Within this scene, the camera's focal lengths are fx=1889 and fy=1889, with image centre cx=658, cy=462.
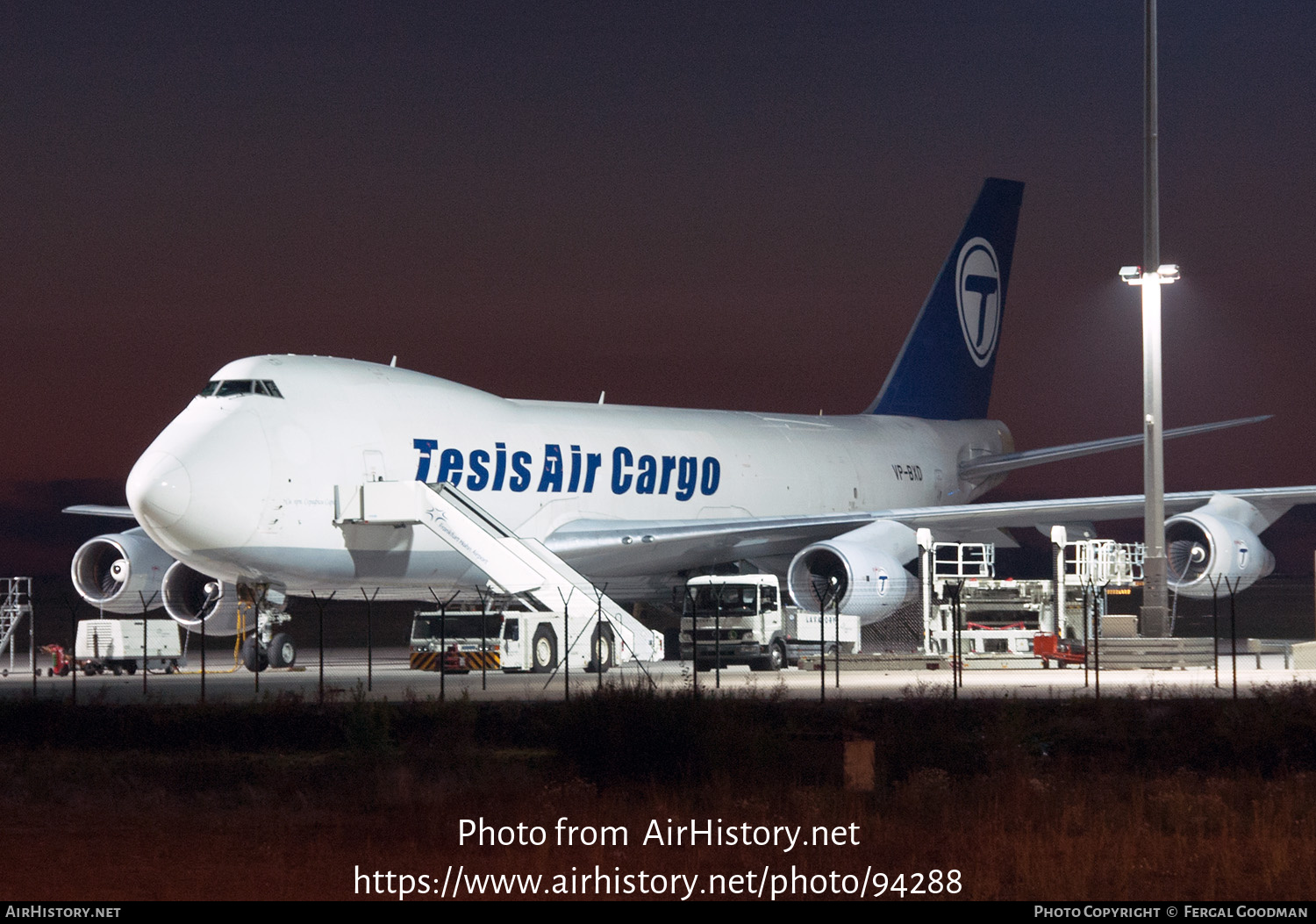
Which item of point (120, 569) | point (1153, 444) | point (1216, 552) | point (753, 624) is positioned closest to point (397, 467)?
point (753, 624)

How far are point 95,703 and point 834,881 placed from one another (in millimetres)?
12473

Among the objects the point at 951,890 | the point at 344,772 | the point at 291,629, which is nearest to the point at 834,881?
the point at 951,890

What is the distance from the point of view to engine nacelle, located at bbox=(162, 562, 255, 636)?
103ft

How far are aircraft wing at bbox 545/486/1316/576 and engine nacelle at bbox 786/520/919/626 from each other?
1.87 ft

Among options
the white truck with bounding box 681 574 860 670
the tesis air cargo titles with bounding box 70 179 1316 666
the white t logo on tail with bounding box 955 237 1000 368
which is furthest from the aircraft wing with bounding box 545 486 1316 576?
the white t logo on tail with bounding box 955 237 1000 368

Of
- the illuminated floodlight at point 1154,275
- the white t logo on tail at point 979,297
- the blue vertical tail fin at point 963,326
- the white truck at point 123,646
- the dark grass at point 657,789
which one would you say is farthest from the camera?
the white t logo on tail at point 979,297

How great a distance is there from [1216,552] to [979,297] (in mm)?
16179

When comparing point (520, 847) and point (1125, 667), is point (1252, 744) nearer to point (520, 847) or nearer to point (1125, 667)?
point (520, 847)

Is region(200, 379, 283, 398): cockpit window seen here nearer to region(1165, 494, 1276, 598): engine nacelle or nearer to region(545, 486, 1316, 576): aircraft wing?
region(545, 486, 1316, 576): aircraft wing

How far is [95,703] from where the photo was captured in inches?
810

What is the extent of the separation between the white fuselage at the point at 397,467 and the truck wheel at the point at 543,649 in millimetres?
2898

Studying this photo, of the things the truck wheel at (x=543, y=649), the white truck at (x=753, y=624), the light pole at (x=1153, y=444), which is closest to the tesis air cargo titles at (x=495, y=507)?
the white truck at (x=753, y=624)

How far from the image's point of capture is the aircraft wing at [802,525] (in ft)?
99.5

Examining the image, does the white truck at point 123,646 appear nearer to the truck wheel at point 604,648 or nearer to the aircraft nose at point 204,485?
the aircraft nose at point 204,485
